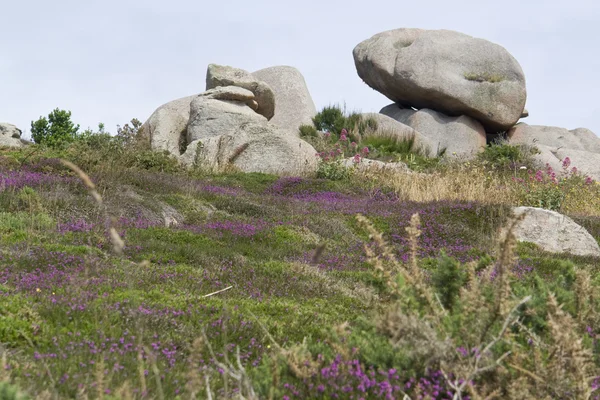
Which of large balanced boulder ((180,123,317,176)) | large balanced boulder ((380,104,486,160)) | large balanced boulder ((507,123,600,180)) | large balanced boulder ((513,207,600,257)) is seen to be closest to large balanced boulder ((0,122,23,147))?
large balanced boulder ((180,123,317,176))

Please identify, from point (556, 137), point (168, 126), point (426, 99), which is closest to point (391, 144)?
point (426, 99)

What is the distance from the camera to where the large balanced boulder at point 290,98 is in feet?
113

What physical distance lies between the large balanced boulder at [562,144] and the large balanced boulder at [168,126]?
53.2 feet

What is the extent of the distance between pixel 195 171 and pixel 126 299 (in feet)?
45.7

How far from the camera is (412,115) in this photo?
34562mm

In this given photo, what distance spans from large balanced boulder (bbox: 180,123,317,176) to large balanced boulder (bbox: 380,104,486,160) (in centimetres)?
1240

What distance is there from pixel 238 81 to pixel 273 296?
21.8 metres

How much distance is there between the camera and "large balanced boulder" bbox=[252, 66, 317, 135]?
113ft

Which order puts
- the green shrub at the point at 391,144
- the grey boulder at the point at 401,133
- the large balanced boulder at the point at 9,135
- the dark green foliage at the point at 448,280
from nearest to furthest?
the dark green foliage at the point at 448,280
the large balanced boulder at the point at 9,135
the green shrub at the point at 391,144
the grey boulder at the point at 401,133

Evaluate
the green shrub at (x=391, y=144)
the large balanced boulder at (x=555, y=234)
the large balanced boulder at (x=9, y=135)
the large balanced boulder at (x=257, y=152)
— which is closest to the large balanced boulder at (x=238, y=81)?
the green shrub at (x=391, y=144)

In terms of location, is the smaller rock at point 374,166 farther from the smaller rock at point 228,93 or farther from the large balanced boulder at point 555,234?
the large balanced boulder at point 555,234

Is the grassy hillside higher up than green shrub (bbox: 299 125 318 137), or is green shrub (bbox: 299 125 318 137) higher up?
green shrub (bbox: 299 125 318 137)

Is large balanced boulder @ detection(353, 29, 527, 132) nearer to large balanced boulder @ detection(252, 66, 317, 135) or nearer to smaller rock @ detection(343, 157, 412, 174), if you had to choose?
large balanced boulder @ detection(252, 66, 317, 135)

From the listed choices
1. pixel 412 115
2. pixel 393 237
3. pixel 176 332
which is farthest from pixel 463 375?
pixel 412 115
